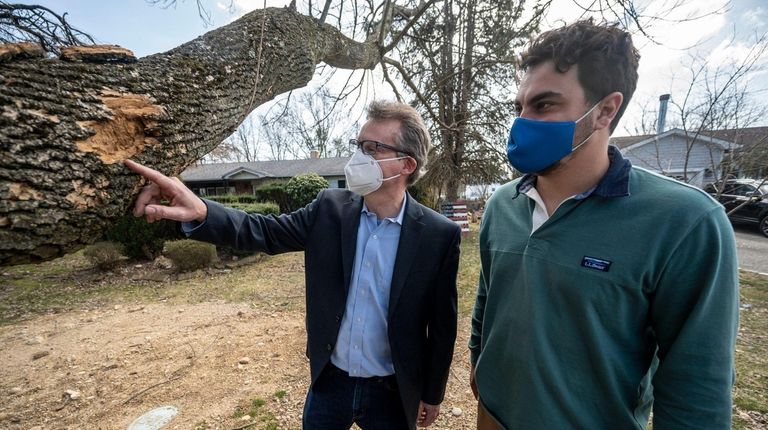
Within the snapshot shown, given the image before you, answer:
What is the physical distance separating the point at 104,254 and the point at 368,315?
769 centimetres

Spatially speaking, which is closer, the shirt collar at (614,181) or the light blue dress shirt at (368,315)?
the shirt collar at (614,181)

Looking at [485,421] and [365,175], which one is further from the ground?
[365,175]

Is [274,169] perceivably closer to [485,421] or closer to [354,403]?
[354,403]

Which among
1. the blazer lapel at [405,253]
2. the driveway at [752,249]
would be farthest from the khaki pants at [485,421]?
the driveway at [752,249]

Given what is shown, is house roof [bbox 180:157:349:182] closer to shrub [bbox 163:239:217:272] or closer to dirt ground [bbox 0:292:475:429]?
shrub [bbox 163:239:217:272]

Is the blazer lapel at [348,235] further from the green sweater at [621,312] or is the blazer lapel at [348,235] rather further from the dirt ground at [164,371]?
the dirt ground at [164,371]

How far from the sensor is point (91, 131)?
1.00 m

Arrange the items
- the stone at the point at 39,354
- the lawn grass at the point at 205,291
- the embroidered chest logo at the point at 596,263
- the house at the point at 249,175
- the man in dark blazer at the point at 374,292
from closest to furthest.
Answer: the embroidered chest logo at the point at 596,263, the man in dark blazer at the point at 374,292, the stone at the point at 39,354, the lawn grass at the point at 205,291, the house at the point at 249,175

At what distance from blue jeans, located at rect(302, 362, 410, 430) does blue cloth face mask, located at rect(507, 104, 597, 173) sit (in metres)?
1.17

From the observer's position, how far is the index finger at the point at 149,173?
3.52 feet

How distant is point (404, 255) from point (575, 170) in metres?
0.77

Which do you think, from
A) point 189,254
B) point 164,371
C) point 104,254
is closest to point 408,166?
point 164,371

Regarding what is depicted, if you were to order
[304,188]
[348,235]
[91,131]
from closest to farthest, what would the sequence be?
[91,131], [348,235], [304,188]

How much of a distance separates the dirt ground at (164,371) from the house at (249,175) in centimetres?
1862
